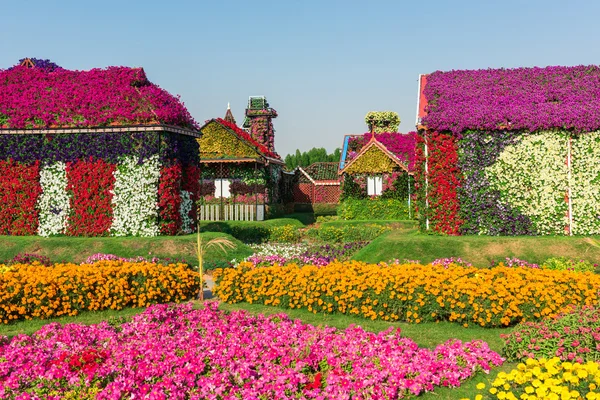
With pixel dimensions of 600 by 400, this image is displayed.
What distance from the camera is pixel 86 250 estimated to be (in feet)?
52.7

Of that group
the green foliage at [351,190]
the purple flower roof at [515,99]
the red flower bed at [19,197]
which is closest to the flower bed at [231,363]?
the purple flower roof at [515,99]

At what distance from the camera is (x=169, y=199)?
17438 mm

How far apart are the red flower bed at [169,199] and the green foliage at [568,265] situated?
454 inches

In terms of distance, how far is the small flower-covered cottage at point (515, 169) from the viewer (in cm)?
1625

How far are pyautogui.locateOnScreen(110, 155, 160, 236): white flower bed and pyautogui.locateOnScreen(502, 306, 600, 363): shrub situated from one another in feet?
41.4

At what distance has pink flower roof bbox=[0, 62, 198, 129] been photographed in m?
17.7

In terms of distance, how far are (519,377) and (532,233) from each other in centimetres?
1192

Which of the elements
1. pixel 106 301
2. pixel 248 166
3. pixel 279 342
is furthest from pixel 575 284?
pixel 248 166

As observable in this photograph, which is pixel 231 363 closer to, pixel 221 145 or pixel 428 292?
pixel 428 292

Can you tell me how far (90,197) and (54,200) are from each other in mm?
1412

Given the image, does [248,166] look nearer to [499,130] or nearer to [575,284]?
[499,130]

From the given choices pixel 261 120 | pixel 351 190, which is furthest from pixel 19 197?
→ pixel 261 120

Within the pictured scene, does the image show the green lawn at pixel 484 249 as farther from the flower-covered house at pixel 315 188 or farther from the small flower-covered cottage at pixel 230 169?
the flower-covered house at pixel 315 188

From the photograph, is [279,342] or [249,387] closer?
[249,387]
